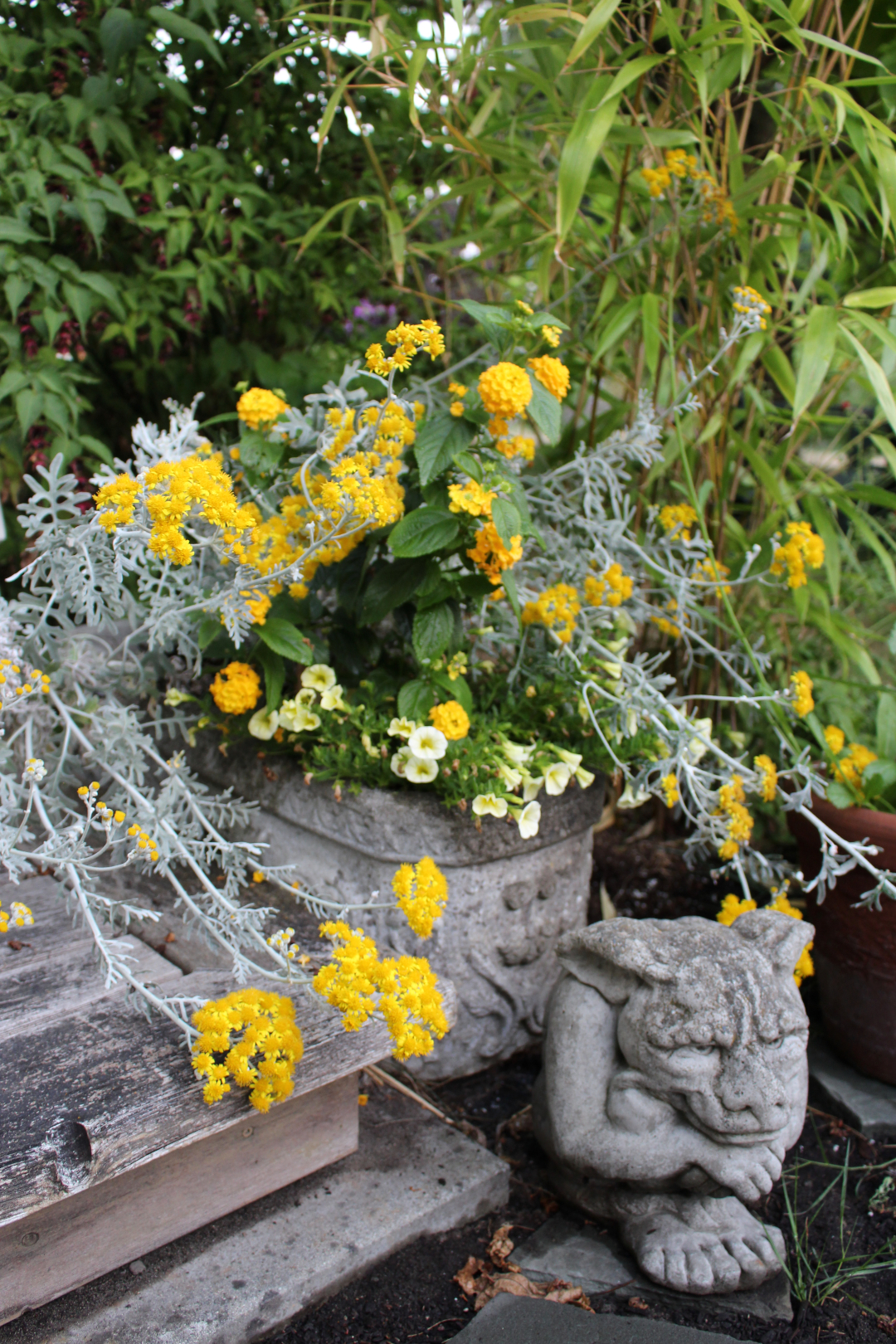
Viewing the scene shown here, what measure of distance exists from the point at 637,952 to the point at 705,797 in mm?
524

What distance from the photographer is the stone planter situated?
1.59 meters

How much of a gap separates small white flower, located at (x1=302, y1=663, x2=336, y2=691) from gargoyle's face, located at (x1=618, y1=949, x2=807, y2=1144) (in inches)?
29.0

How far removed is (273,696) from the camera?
5.19ft

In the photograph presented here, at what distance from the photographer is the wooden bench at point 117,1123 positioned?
3.48ft

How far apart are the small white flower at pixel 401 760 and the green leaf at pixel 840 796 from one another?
0.79m

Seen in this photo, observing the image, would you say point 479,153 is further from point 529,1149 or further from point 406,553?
point 529,1149

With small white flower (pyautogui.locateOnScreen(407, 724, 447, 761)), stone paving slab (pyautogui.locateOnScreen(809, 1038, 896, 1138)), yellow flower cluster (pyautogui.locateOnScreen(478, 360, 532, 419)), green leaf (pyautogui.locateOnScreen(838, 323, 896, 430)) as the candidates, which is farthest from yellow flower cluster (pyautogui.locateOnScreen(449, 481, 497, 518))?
stone paving slab (pyautogui.locateOnScreen(809, 1038, 896, 1138))

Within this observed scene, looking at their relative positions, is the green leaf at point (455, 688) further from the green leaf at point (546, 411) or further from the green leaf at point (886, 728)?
the green leaf at point (886, 728)

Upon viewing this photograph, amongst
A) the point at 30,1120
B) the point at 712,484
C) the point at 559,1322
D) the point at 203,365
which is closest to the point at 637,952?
the point at 559,1322

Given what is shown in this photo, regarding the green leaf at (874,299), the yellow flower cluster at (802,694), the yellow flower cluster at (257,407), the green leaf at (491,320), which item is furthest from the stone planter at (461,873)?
the green leaf at (874,299)

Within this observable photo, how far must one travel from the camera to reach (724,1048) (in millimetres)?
1268

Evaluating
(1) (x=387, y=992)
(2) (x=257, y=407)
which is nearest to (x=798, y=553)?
(2) (x=257, y=407)

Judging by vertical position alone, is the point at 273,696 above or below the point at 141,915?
above

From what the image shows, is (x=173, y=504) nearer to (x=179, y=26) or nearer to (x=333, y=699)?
(x=333, y=699)
